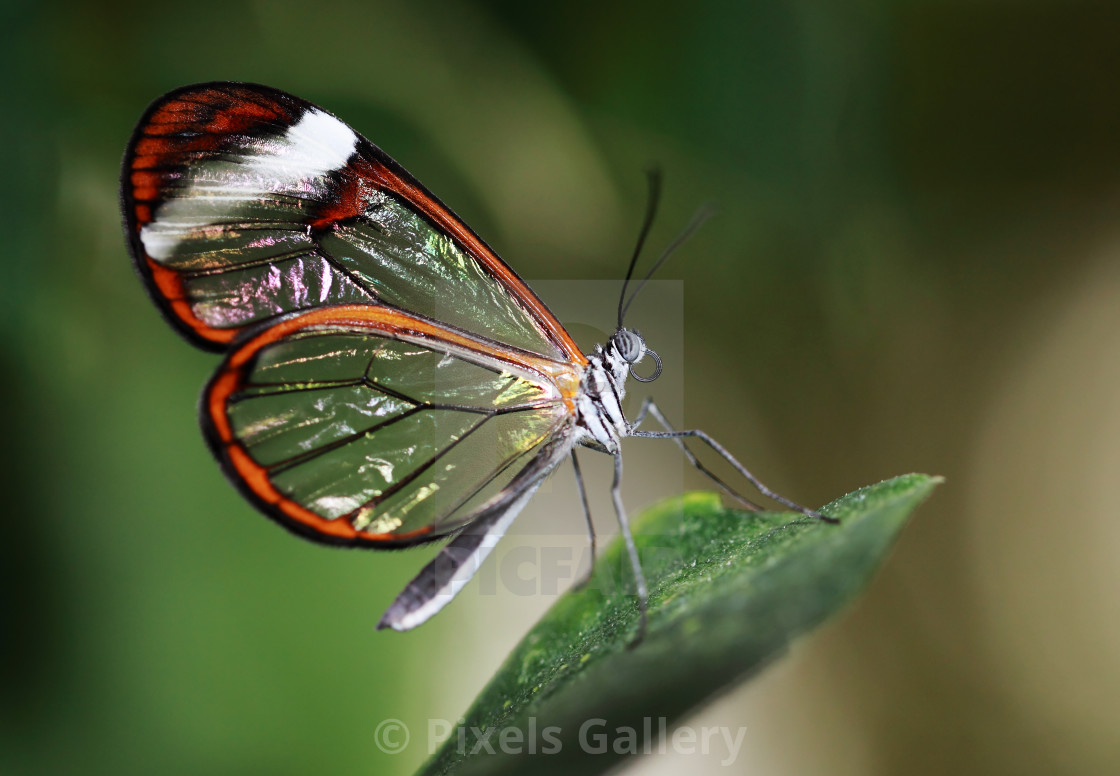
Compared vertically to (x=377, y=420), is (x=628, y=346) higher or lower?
higher

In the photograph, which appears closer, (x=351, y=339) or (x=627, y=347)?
(x=351, y=339)

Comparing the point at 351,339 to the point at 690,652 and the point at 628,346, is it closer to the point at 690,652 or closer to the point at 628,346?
the point at 628,346

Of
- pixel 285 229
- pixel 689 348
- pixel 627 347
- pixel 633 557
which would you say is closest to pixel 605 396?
pixel 627 347

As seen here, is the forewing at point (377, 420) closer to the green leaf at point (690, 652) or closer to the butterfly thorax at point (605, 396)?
the butterfly thorax at point (605, 396)

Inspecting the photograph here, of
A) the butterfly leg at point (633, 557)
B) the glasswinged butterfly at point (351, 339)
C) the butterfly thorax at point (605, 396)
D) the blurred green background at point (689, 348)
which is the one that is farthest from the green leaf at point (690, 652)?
the blurred green background at point (689, 348)

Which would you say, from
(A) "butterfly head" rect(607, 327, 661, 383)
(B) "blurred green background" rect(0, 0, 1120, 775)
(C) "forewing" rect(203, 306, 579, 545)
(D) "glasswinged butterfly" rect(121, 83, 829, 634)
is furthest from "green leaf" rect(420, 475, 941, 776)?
(B) "blurred green background" rect(0, 0, 1120, 775)

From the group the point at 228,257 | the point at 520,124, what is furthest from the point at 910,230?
the point at 228,257
